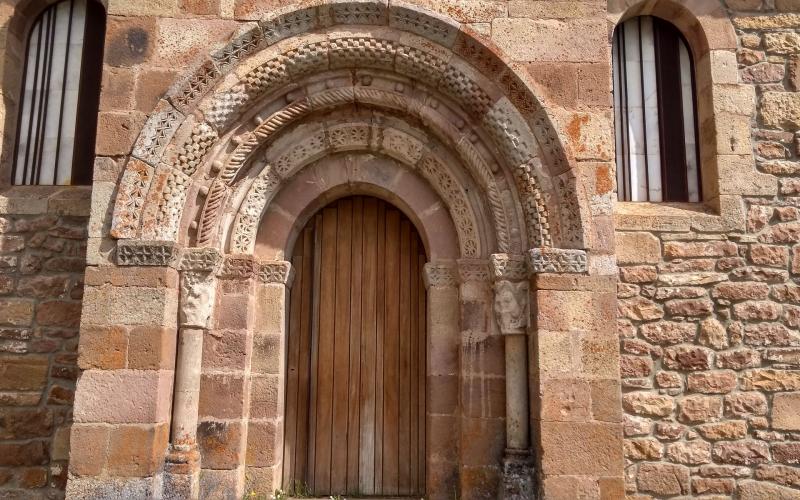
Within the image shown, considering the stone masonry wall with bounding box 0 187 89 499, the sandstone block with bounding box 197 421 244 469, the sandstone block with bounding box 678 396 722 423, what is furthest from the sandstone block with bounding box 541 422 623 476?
the stone masonry wall with bounding box 0 187 89 499

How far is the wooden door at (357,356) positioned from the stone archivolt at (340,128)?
0.68 meters

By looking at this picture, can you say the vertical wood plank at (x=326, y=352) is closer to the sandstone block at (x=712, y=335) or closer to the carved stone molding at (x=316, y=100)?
the carved stone molding at (x=316, y=100)

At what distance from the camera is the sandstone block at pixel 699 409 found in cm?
499

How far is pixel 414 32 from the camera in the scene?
4934 millimetres

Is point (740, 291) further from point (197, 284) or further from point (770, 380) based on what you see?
point (197, 284)

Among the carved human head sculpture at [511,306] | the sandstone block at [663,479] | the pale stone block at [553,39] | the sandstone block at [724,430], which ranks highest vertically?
the pale stone block at [553,39]

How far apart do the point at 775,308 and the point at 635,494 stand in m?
1.93

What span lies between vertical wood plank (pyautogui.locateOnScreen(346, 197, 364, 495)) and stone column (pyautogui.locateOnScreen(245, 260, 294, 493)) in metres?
0.58

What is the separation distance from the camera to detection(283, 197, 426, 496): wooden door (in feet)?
17.1

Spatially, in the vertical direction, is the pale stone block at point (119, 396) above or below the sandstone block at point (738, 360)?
below

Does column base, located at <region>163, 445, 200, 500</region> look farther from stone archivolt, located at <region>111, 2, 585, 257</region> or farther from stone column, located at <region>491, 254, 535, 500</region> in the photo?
stone column, located at <region>491, 254, 535, 500</region>

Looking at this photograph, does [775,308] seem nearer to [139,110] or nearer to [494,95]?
[494,95]

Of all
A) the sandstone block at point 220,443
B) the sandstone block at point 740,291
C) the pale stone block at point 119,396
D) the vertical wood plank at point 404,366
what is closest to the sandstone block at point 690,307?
the sandstone block at point 740,291

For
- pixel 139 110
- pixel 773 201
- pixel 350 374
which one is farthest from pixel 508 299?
pixel 139 110
